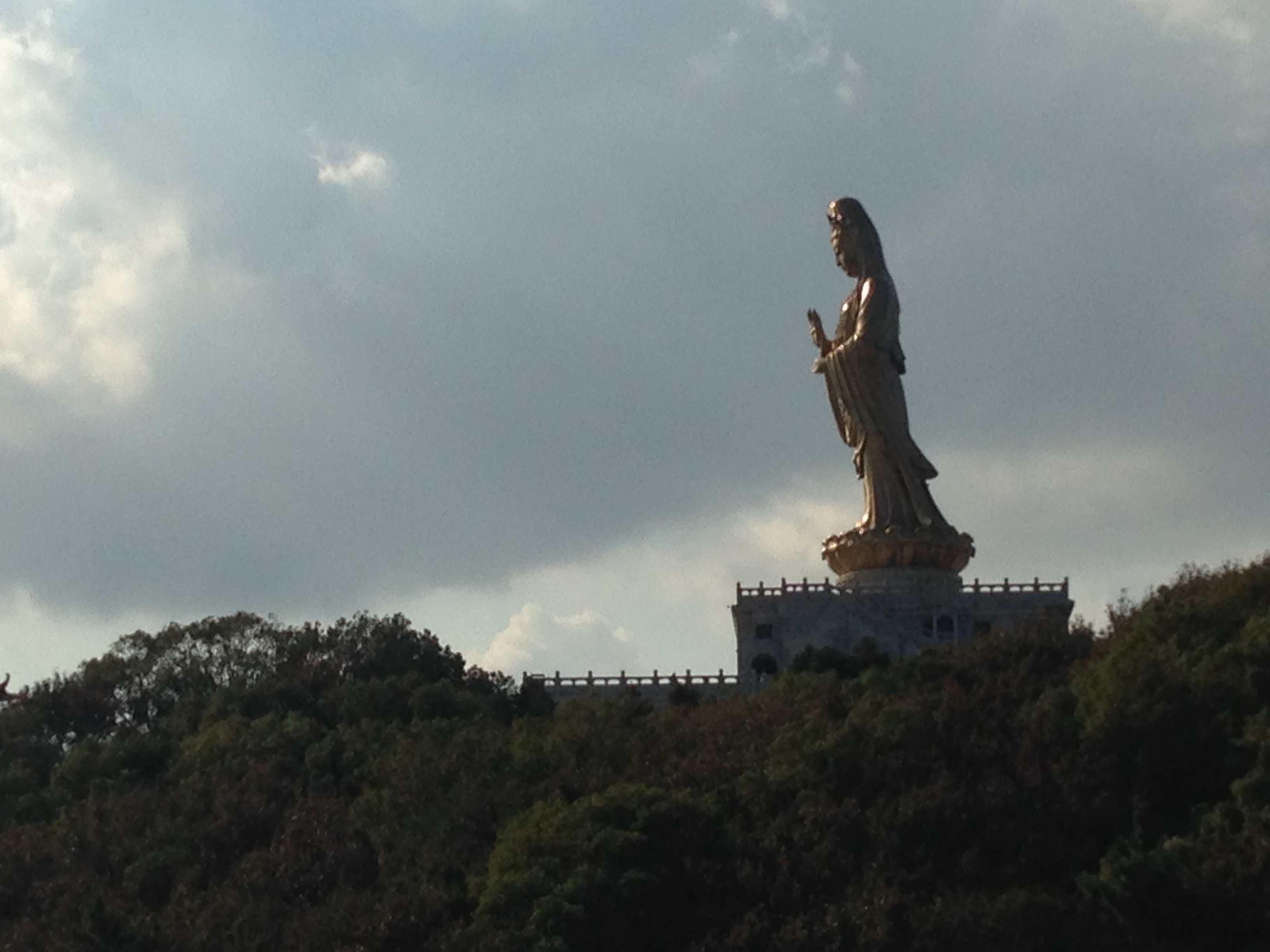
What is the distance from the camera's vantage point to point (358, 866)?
37.8 m

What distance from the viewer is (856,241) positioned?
178ft

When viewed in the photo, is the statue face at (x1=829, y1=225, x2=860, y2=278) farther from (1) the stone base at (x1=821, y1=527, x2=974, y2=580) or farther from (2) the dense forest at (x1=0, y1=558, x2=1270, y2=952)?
(2) the dense forest at (x1=0, y1=558, x2=1270, y2=952)

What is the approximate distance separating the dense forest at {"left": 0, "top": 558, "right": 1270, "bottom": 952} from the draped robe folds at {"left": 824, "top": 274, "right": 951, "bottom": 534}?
1090 centimetres

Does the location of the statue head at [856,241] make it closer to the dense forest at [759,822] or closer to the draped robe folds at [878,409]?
the draped robe folds at [878,409]

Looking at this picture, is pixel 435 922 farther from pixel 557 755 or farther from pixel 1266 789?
pixel 1266 789

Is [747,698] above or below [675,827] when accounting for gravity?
above

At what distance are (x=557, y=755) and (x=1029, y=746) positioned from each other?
6.21 meters

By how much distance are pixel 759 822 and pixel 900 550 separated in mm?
15863

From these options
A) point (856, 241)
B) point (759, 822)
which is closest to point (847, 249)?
point (856, 241)

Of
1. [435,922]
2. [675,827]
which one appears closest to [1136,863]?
[675,827]

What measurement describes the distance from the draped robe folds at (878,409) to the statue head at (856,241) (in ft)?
0.79

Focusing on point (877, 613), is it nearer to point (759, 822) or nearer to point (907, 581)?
point (907, 581)

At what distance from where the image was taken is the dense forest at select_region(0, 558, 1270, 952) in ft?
113

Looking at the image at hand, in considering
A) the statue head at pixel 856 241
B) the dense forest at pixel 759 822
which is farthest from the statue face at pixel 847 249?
the dense forest at pixel 759 822
